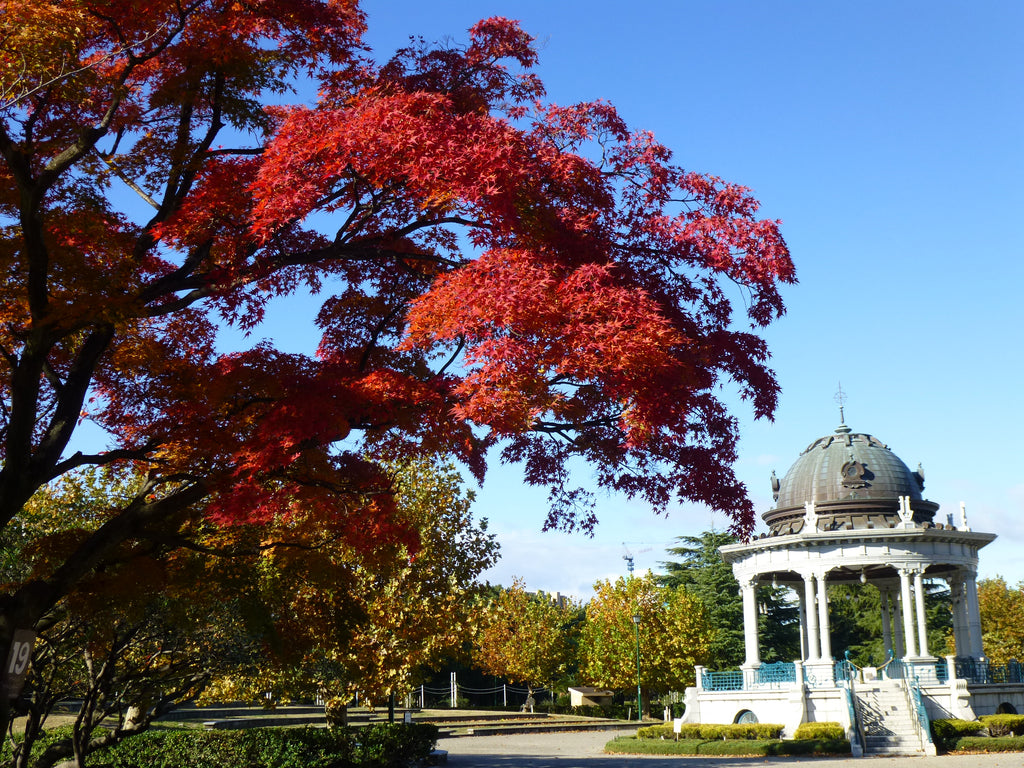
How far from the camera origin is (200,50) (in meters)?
9.87

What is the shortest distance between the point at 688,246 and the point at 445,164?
310 centimetres

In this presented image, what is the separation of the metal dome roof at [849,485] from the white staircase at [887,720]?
228 inches

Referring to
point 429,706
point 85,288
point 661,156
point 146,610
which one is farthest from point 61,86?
point 429,706

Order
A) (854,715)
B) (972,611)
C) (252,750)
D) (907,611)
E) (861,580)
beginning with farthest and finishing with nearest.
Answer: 1. (861,580)
2. (972,611)
3. (907,611)
4. (854,715)
5. (252,750)

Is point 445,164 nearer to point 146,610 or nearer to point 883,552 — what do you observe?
point 146,610

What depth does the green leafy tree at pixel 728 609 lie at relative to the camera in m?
56.3

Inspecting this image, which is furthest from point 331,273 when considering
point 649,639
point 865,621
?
point 865,621

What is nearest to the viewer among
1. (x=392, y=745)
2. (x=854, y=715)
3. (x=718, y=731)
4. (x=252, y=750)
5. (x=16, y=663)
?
(x=16, y=663)

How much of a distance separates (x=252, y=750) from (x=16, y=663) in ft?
43.0

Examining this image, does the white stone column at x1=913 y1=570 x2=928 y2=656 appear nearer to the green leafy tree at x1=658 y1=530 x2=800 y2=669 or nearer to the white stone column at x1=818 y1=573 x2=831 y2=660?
the white stone column at x1=818 y1=573 x2=831 y2=660

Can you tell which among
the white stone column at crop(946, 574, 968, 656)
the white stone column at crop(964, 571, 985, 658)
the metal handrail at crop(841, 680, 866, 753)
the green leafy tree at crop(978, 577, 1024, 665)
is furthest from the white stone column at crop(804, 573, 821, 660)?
the green leafy tree at crop(978, 577, 1024, 665)

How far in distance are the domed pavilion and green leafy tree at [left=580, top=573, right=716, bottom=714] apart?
41.2 feet

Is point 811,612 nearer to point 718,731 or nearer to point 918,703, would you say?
point 918,703

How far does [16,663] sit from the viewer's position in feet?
28.8
